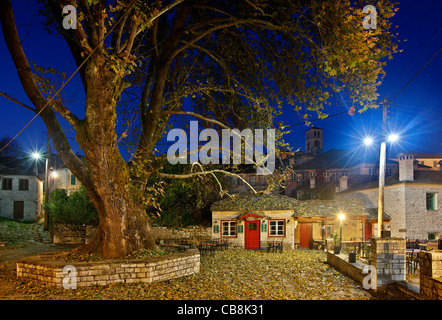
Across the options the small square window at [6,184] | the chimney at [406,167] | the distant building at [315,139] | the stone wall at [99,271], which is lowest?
the stone wall at [99,271]

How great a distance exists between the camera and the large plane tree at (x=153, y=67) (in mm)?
8891

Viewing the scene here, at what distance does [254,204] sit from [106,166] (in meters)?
16.7

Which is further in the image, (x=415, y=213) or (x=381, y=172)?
(x=415, y=213)

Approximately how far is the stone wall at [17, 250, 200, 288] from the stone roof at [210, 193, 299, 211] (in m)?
14.9

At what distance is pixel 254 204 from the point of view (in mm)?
24734

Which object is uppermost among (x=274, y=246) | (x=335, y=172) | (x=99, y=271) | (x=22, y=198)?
(x=335, y=172)

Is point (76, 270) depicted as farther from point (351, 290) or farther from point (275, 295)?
point (351, 290)

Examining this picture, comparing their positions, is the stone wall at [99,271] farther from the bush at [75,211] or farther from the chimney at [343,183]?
the chimney at [343,183]

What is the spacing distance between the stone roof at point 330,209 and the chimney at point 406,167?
12.4ft

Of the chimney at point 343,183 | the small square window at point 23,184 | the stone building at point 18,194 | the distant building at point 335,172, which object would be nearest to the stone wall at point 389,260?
the distant building at point 335,172

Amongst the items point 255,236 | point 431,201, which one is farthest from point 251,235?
point 431,201

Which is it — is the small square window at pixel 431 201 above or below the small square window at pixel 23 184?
below

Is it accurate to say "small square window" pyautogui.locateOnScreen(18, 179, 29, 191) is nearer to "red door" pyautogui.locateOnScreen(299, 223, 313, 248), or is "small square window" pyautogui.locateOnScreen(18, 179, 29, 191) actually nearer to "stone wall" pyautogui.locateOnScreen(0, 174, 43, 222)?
"stone wall" pyautogui.locateOnScreen(0, 174, 43, 222)

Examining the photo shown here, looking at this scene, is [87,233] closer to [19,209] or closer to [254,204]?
[254,204]
